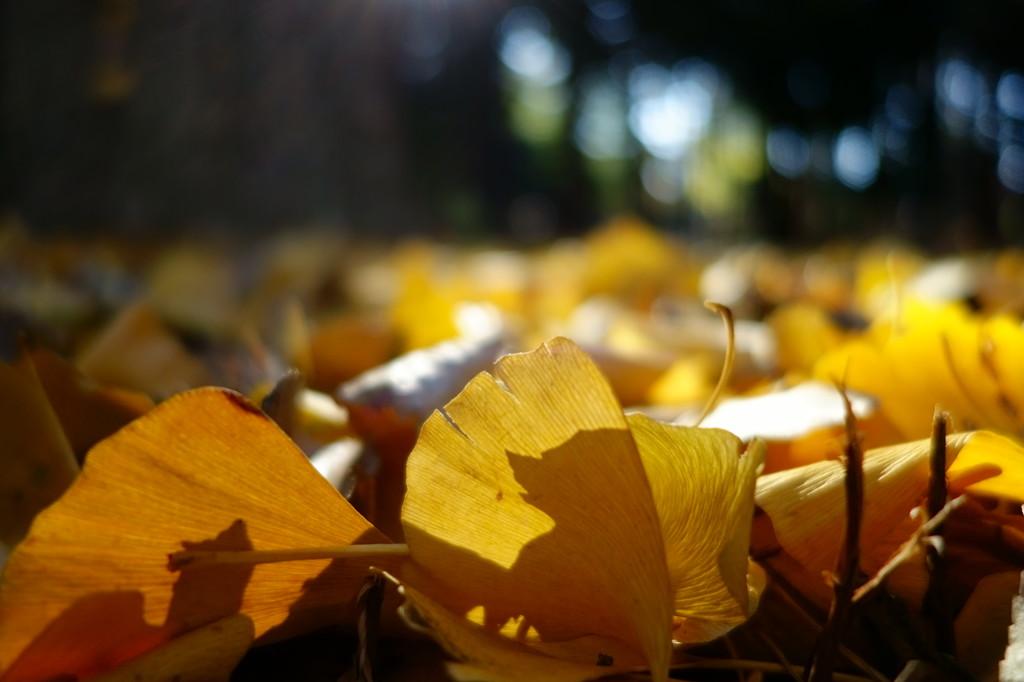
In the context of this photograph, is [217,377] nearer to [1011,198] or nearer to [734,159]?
[1011,198]

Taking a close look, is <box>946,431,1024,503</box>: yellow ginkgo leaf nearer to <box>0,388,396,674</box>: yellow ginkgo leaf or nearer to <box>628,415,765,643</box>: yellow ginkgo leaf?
<box>628,415,765,643</box>: yellow ginkgo leaf

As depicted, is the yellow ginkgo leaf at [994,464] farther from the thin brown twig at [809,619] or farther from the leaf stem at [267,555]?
the leaf stem at [267,555]

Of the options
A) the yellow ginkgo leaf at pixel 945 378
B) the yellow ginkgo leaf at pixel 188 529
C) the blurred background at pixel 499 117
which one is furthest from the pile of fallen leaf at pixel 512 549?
the blurred background at pixel 499 117

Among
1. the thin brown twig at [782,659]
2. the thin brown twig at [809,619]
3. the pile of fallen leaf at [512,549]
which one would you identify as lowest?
the thin brown twig at [782,659]

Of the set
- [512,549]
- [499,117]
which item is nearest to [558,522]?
[512,549]

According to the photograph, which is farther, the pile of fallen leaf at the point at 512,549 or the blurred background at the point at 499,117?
the blurred background at the point at 499,117

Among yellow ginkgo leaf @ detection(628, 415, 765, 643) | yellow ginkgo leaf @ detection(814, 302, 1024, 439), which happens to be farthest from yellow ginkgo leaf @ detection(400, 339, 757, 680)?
yellow ginkgo leaf @ detection(814, 302, 1024, 439)

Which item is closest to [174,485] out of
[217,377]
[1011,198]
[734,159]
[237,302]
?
[217,377]
